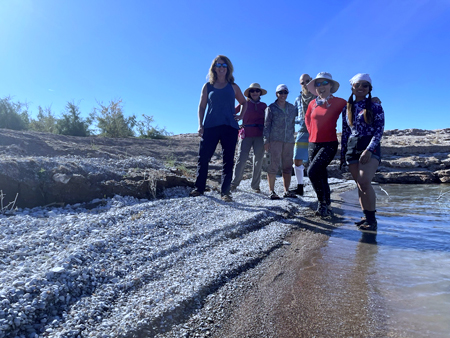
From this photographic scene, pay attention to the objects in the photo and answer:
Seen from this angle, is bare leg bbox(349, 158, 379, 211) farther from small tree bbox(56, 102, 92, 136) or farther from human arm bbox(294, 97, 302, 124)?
small tree bbox(56, 102, 92, 136)

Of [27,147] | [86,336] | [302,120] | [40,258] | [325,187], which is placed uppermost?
[302,120]

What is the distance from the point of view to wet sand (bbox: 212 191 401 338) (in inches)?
65.8

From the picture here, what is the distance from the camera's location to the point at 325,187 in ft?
14.4

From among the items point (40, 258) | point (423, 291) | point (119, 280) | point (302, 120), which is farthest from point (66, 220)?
point (302, 120)

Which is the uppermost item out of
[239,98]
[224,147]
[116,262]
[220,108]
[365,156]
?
[239,98]

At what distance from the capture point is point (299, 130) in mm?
5488

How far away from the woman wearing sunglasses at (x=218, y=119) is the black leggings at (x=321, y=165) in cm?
124

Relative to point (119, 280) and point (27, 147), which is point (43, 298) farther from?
point (27, 147)

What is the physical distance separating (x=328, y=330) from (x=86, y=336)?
127 centimetres

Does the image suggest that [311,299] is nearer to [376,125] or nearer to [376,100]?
[376,125]

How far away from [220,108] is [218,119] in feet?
0.57

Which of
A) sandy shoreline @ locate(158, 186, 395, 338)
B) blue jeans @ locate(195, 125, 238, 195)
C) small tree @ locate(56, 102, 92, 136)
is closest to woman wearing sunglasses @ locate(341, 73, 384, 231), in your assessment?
sandy shoreline @ locate(158, 186, 395, 338)

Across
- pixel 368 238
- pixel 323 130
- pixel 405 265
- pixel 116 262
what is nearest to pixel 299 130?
pixel 323 130

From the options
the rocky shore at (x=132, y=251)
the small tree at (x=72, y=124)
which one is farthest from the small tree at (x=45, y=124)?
the rocky shore at (x=132, y=251)
